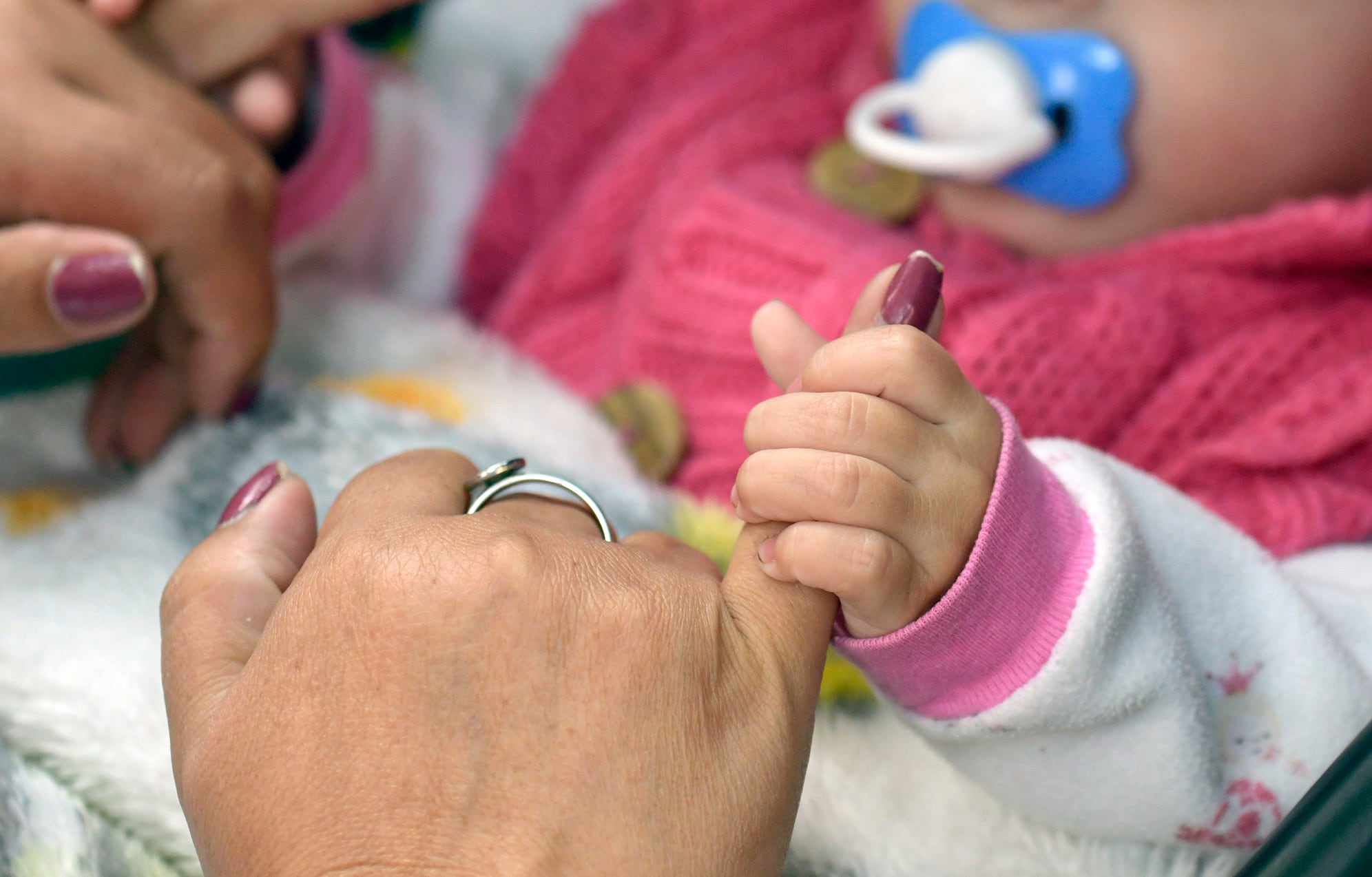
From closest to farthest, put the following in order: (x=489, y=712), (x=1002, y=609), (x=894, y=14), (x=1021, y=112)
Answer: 1. (x=489, y=712)
2. (x=1002, y=609)
3. (x=1021, y=112)
4. (x=894, y=14)

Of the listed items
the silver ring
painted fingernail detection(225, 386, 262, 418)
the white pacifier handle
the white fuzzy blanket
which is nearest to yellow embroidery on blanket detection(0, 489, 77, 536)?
the white fuzzy blanket

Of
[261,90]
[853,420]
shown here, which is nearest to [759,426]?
[853,420]

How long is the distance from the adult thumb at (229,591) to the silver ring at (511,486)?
0.08m

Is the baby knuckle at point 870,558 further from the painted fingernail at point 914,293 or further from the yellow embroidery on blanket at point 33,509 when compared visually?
the yellow embroidery on blanket at point 33,509

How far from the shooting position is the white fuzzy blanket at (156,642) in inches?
20.1

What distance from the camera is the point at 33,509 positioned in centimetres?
66

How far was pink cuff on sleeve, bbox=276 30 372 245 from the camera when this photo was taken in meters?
0.82

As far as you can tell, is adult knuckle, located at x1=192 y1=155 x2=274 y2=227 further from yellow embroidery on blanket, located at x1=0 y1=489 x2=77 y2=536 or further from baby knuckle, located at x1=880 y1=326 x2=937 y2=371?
baby knuckle, located at x1=880 y1=326 x2=937 y2=371

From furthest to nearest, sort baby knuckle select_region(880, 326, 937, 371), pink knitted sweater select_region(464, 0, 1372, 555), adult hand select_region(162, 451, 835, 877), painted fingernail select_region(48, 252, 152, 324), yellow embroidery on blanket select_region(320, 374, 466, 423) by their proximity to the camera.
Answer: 1. yellow embroidery on blanket select_region(320, 374, 466, 423)
2. pink knitted sweater select_region(464, 0, 1372, 555)
3. painted fingernail select_region(48, 252, 152, 324)
4. baby knuckle select_region(880, 326, 937, 371)
5. adult hand select_region(162, 451, 835, 877)

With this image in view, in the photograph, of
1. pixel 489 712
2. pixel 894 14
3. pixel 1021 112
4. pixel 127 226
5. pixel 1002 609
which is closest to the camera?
pixel 489 712

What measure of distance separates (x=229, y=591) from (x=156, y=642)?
153 mm

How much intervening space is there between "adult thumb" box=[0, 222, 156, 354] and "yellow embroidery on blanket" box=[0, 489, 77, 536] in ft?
0.41

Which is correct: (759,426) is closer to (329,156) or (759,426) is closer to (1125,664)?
(1125,664)

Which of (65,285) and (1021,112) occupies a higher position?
(1021,112)
